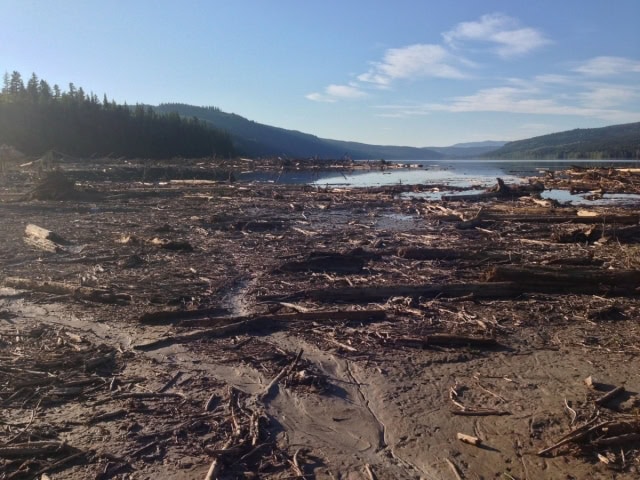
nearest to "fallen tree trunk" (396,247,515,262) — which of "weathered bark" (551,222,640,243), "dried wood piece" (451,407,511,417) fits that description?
"weathered bark" (551,222,640,243)

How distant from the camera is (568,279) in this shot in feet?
33.3

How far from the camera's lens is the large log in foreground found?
9866 millimetres

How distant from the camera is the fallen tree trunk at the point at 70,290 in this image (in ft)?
31.9

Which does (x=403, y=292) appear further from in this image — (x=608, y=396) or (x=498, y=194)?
(x=498, y=194)

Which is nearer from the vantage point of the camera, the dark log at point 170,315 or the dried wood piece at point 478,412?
the dried wood piece at point 478,412

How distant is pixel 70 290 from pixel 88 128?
3992 inches

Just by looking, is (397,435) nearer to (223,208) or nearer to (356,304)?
(356,304)

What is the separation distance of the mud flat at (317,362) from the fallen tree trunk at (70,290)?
1.6 inches

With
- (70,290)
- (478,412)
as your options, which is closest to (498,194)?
(70,290)

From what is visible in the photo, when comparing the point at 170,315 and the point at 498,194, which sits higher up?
the point at 498,194

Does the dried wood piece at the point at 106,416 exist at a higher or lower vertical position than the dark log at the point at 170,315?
lower

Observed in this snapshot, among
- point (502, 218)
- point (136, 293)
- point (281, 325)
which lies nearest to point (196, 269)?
point (136, 293)

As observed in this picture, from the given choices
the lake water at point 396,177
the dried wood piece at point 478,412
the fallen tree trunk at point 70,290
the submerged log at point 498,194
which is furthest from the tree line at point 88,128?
the dried wood piece at point 478,412

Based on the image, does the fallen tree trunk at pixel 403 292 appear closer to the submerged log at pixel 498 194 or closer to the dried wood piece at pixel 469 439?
the dried wood piece at pixel 469 439
